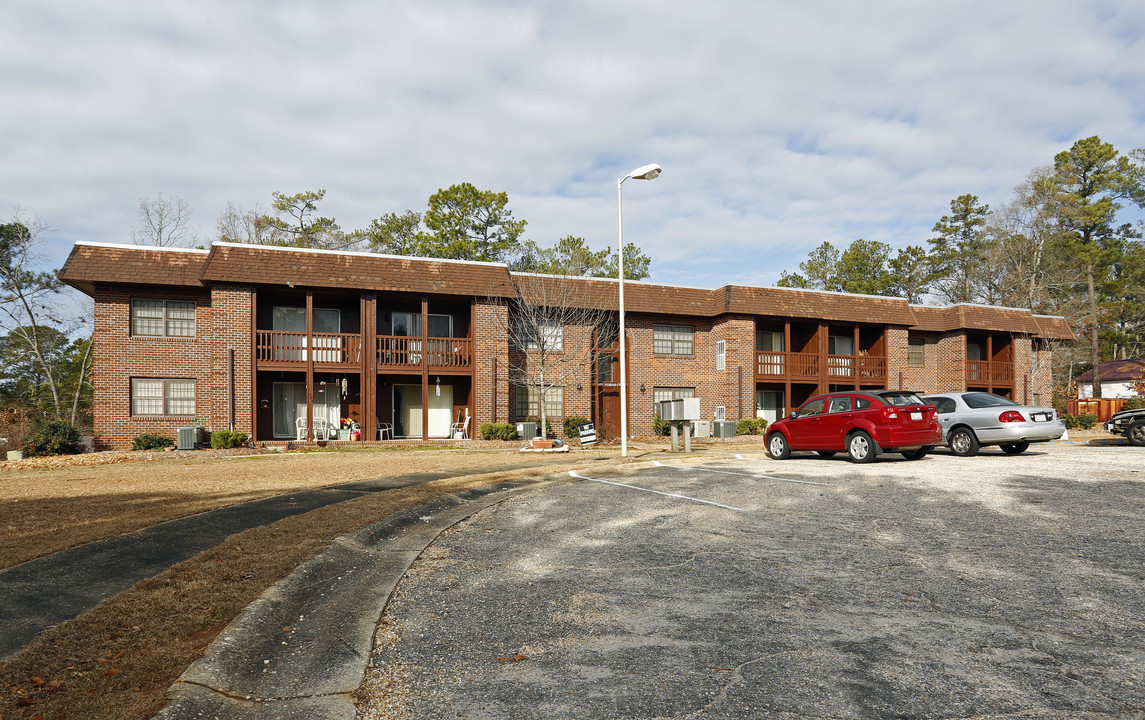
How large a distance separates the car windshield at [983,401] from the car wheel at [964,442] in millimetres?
622

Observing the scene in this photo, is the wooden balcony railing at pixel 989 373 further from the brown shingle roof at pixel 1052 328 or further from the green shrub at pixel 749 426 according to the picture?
the green shrub at pixel 749 426

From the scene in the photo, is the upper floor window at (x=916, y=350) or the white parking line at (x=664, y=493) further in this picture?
the upper floor window at (x=916, y=350)

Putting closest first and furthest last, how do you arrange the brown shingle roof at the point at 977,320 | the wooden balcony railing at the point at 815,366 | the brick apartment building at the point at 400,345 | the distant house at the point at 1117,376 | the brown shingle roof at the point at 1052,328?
1. the brick apartment building at the point at 400,345
2. the wooden balcony railing at the point at 815,366
3. the brown shingle roof at the point at 977,320
4. the brown shingle roof at the point at 1052,328
5. the distant house at the point at 1117,376

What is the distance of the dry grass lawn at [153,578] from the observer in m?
3.43

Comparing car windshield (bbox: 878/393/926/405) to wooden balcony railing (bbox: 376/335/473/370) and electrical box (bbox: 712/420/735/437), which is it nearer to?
electrical box (bbox: 712/420/735/437)

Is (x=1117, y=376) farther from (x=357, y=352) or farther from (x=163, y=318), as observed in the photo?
(x=163, y=318)

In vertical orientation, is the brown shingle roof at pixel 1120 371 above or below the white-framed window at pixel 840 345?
below

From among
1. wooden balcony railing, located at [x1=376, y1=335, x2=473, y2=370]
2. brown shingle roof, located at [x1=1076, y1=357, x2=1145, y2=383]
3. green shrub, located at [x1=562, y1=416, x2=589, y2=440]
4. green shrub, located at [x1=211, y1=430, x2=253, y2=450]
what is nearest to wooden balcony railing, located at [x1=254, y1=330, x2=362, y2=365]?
wooden balcony railing, located at [x1=376, y1=335, x2=473, y2=370]

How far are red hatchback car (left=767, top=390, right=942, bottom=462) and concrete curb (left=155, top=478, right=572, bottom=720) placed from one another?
34.6 feet

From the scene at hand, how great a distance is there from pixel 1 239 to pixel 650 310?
30980mm

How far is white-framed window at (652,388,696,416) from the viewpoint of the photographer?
95.4 ft

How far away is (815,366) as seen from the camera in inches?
1217

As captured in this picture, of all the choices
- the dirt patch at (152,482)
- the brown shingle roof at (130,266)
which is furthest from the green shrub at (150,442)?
the brown shingle roof at (130,266)

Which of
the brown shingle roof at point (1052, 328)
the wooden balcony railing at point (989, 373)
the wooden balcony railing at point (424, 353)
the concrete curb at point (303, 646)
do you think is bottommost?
the concrete curb at point (303, 646)
